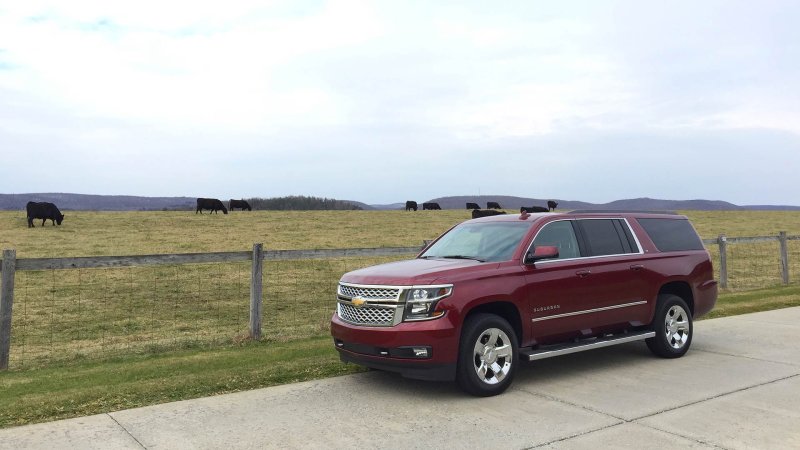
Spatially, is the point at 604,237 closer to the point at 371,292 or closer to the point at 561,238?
the point at 561,238

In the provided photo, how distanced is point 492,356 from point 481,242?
5.13 feet

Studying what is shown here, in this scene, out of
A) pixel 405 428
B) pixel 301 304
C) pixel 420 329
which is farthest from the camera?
pixel 301 304

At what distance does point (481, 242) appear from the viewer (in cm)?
759

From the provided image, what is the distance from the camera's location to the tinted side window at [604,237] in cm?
781

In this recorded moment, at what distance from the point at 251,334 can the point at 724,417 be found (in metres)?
6.49

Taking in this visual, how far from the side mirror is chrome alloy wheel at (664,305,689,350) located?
7.55 feet

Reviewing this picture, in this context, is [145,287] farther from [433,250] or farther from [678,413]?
[678,413]

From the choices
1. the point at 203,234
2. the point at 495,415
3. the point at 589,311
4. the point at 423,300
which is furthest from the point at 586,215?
the point at 203,234

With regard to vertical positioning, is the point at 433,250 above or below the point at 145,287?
above

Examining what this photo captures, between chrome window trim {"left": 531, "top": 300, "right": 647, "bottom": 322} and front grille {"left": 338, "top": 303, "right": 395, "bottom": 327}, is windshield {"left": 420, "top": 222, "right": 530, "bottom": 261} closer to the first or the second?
chrome window trim {"left": 531, "top": 300, "right": 647, "bottom": 322}

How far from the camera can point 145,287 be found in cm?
1769

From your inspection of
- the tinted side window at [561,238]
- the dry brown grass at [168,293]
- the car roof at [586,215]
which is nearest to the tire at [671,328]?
the car roof at [586,215]

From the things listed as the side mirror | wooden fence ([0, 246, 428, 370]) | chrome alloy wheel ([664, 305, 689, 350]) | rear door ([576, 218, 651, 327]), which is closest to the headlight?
the side mirror

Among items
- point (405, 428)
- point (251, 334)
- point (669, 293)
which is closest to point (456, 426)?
point (405, 428)
